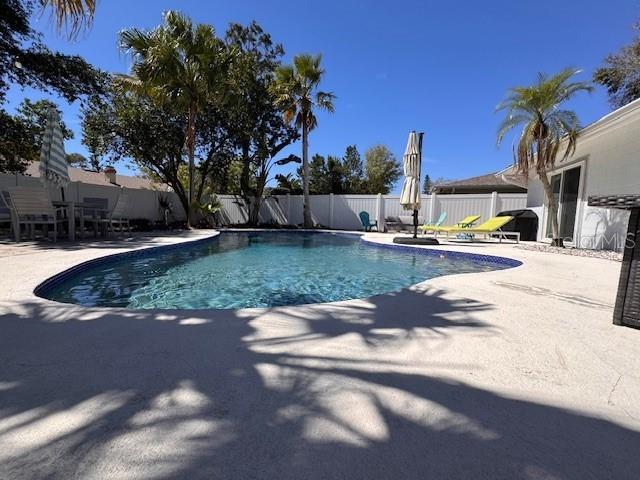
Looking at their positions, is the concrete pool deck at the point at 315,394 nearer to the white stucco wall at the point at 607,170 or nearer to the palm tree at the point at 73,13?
the palm tree at the point at 73,13

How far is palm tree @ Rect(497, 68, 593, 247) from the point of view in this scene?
8.11m

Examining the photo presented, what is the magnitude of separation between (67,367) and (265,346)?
1123mm

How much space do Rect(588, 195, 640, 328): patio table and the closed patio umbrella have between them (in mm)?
6867

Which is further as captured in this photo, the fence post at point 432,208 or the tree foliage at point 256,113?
the tree foliage at point 256,113

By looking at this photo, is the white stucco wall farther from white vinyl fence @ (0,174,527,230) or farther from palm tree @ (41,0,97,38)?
palm tree @ (41,0,97,38)

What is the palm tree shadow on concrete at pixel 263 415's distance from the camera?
1.12m

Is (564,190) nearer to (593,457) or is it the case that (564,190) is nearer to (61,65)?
(593,457)

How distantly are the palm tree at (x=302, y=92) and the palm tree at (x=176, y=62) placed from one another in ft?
12.0

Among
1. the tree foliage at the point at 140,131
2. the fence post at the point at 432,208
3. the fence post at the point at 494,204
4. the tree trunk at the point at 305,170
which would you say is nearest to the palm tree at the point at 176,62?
the tree foliage at the point at 140,131

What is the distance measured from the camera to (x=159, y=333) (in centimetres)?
229

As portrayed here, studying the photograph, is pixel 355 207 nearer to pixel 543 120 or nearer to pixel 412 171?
pixel 412 171

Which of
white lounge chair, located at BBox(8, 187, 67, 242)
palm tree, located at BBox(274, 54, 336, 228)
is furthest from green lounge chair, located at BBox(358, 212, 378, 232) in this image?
white lounge chair, located at BBox(8, 187, 67, 242)

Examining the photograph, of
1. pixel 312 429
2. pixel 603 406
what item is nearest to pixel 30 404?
pixel 312 429

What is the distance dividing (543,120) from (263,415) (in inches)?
413
